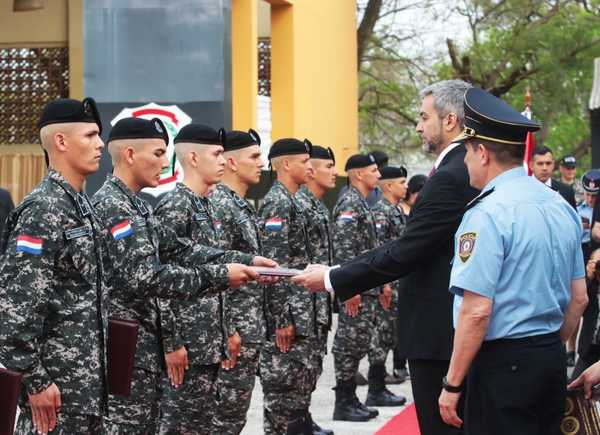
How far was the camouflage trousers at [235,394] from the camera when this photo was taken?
21.8 ft

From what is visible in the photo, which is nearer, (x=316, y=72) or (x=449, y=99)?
(x=449, y=99)

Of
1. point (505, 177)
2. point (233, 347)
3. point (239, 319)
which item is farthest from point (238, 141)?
point (505, 177)

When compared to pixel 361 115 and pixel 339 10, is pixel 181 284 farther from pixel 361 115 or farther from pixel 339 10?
pixel 361 115

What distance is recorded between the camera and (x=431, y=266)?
491 centimetres

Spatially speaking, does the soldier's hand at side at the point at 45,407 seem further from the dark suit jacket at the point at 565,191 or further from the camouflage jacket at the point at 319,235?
the dark suit jacket at the point at 565,191

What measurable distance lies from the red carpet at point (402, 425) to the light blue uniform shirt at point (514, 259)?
4.11 meters

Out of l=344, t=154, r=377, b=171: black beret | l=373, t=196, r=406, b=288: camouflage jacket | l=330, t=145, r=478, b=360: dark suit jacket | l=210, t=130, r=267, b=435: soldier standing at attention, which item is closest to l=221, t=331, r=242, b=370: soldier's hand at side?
l=210, t=130, r=267, b=435: soldier standing at attention

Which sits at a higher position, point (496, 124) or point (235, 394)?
point (496, 124)

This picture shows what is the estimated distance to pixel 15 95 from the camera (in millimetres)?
15070

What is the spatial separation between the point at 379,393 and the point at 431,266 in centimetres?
525

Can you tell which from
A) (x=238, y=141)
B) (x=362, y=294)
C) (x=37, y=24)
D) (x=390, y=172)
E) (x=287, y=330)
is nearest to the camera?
(x=238, y=141)

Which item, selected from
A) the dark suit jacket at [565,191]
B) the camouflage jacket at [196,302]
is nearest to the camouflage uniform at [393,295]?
the dark suit jacket at [565,191]

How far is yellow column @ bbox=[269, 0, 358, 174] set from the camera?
50.9ft

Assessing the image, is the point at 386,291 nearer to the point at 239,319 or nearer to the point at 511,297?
the point at 239,319
